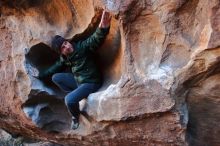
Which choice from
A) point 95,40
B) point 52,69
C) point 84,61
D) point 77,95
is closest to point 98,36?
point 95,40

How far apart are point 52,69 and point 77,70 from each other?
291 mm

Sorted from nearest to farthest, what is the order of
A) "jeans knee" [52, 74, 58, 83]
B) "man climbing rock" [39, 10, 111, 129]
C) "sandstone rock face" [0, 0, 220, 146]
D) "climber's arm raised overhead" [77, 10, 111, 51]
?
"sandstone rock face" [0, 0, 220, 146] → "climber's arm raised overhead" [77, 10, 111, 51] → "man climbing rock" [39, 10, 111, 129] → "jeans knee" [52, 74, 58, 83]

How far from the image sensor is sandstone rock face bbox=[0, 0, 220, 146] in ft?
8.39

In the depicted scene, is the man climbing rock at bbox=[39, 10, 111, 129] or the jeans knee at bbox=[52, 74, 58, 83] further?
the jeans knee at bbox=[52, 74, 58, 83]

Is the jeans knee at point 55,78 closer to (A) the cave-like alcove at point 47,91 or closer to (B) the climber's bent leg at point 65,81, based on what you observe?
(B) the climber's bent leg at point 65,81

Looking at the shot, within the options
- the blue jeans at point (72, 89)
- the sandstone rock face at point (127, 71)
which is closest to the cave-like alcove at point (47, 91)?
the sandstone rock face at point (127, 71)

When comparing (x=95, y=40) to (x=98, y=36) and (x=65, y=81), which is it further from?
(x=65, y=81)

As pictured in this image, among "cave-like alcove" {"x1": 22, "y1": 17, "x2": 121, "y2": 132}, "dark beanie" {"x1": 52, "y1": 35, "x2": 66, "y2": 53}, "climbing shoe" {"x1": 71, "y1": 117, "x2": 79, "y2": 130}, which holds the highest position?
"dark beanie" {"x1": 52, "y1": 35, "x2": 66, "y2": 53}

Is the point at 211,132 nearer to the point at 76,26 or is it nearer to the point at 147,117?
the point at 147,117

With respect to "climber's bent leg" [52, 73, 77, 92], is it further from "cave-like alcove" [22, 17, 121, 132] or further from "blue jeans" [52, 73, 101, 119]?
"cave-like alcove" [22, 17, 121, 132]

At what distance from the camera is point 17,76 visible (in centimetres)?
321

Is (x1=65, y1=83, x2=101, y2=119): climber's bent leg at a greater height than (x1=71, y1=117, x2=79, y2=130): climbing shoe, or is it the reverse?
(x1=65, y1=83, x2=101, y2=119): climber's bent leg

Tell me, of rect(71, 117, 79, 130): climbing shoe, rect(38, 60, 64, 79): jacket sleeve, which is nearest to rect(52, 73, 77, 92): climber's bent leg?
rect(38, 60, 64, 79): jacket sleeve

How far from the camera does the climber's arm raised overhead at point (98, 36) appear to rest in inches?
107
